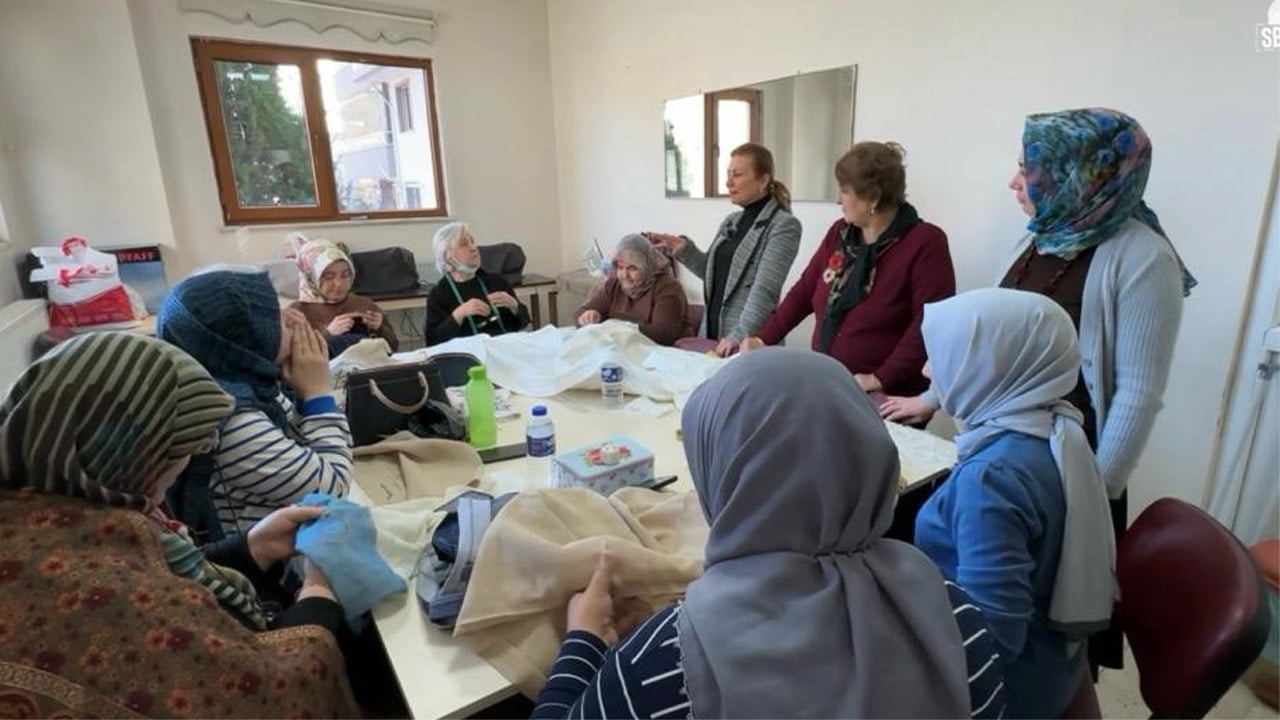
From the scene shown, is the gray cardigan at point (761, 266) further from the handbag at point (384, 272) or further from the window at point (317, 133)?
the window at point (317, 133)

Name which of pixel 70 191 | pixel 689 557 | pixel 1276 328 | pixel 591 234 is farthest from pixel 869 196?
pixel 70 191

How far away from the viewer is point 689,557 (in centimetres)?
104

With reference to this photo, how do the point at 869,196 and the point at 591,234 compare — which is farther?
the point at 591,234

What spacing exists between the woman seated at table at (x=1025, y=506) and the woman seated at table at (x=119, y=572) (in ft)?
3.10

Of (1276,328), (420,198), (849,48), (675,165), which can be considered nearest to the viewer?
(1276,328)

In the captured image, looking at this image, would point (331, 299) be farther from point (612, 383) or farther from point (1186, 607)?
point (1186, 607)

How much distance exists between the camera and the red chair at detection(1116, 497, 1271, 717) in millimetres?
809

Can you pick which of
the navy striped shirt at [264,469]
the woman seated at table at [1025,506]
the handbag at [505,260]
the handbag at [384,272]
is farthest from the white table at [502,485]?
the handbag at [505,260]

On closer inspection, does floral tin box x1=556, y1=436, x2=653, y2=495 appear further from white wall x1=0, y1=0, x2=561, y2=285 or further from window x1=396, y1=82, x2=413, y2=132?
window x1=396, y1=82, x2=413, y2=132

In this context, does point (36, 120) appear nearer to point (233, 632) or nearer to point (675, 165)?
point (675, 165)

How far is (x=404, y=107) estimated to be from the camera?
465 centimetres

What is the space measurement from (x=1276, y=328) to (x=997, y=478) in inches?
59.2

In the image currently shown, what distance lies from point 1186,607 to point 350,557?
1.27 meters

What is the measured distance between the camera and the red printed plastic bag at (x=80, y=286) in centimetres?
309
